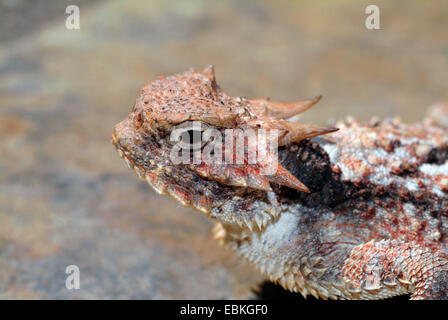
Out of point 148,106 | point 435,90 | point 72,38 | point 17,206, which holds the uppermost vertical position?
point 72,38

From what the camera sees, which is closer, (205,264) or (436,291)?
(436,291)

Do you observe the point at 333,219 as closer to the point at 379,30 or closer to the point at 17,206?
the point at 17,206

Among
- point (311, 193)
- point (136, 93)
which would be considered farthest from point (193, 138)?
point (136, 93)

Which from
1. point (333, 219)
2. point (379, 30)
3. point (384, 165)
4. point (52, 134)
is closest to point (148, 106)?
point (333, 219)

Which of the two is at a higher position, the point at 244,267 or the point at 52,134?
the point at 52,134

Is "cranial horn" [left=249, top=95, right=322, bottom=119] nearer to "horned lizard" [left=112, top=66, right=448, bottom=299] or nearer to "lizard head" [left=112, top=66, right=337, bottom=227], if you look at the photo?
"horned lizard" [left=112, top=66, right=448, bottom=299]

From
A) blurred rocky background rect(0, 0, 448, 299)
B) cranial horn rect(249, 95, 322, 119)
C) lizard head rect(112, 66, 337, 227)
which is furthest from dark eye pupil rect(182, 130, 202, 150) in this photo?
blurred rocky background rect(0, 0, 448, 299)

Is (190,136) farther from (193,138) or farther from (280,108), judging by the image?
(280,108)

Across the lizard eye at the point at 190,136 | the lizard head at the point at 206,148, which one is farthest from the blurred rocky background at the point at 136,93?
the lizard eye at the point at 190,136
